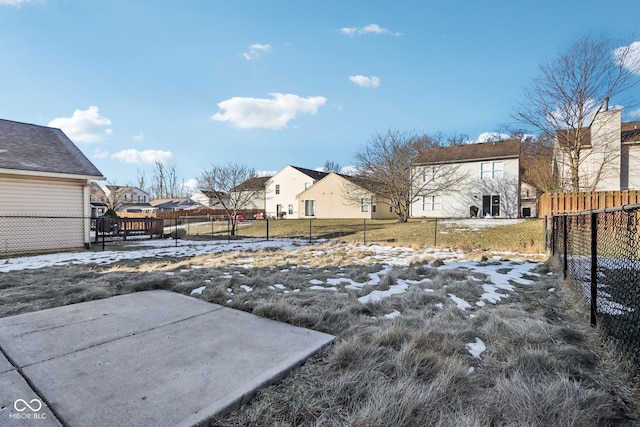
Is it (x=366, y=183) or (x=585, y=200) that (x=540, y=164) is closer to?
(x=366, y=183)

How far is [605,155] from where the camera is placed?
1756 cm

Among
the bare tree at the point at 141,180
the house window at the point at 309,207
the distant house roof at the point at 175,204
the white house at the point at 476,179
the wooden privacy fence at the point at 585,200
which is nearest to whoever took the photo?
the wooden privacy fence at the point at 585,200

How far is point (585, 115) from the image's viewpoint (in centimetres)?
1572

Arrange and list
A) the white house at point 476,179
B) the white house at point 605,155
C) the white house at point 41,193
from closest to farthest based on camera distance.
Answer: the white house at point 41,193, the white house at point 605,155, the white house at point 476,179

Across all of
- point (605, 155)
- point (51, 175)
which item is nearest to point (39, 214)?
point (51, 175)

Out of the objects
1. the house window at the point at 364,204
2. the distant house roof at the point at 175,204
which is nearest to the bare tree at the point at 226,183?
the house window at the point at 364,204

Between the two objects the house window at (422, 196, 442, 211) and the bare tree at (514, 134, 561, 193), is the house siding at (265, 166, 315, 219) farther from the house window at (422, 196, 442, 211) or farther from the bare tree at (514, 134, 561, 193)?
the bare tree at (514, 134, 561, 193)

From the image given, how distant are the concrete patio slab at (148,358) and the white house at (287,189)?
28974 millimetres

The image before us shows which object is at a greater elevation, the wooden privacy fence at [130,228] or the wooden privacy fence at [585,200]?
the wooden privacy fence at [585,200]

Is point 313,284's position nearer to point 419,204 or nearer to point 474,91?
point 474,91

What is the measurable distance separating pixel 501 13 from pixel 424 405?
11.9 m

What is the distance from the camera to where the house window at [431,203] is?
23.3m

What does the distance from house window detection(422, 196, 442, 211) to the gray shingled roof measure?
20.4 meters

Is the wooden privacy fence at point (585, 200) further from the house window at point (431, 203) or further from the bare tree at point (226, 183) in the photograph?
the bare tree at point (226, 183)
